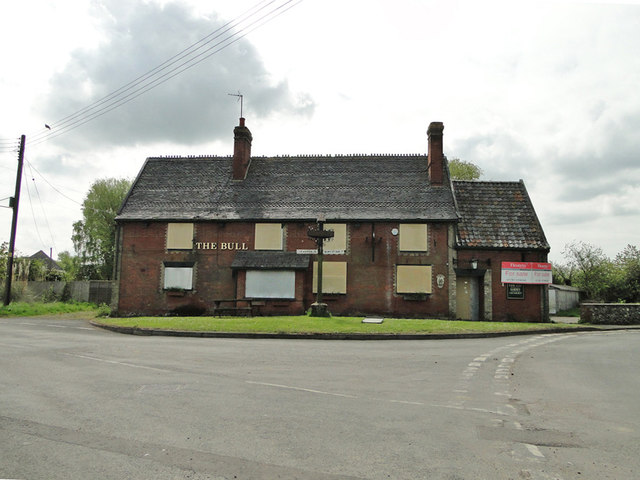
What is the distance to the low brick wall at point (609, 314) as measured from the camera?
2459 cm

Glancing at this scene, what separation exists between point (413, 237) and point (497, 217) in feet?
16.3

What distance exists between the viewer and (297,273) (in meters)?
26.1

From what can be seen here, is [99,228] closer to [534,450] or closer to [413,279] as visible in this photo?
[413,279]

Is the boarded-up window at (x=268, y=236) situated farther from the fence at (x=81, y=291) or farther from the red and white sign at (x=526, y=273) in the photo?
the fence at (x=81, y=291)

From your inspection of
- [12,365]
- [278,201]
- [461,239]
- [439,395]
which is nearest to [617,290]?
[461,239]

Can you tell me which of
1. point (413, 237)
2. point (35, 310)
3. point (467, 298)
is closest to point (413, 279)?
point (413, 237)

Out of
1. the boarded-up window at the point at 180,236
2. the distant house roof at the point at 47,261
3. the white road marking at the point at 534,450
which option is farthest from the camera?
the distant house roof at the point at 47,261

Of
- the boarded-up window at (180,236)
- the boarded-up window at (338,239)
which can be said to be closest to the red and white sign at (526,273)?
the boarded-up window at (338,239)

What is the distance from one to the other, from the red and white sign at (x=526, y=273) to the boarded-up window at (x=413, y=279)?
374 cm

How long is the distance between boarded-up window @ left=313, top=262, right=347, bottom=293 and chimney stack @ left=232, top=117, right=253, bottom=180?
7.88 meters

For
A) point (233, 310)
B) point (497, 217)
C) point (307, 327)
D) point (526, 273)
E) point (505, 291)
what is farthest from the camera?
point (497, 217)

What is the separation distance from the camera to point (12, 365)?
10.0 m

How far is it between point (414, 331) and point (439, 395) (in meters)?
9.70

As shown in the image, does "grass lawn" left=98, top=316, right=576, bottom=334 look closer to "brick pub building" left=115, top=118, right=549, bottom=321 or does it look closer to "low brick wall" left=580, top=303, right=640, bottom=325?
"brick pub building" left=115, top=118, right=549, bottom=321
